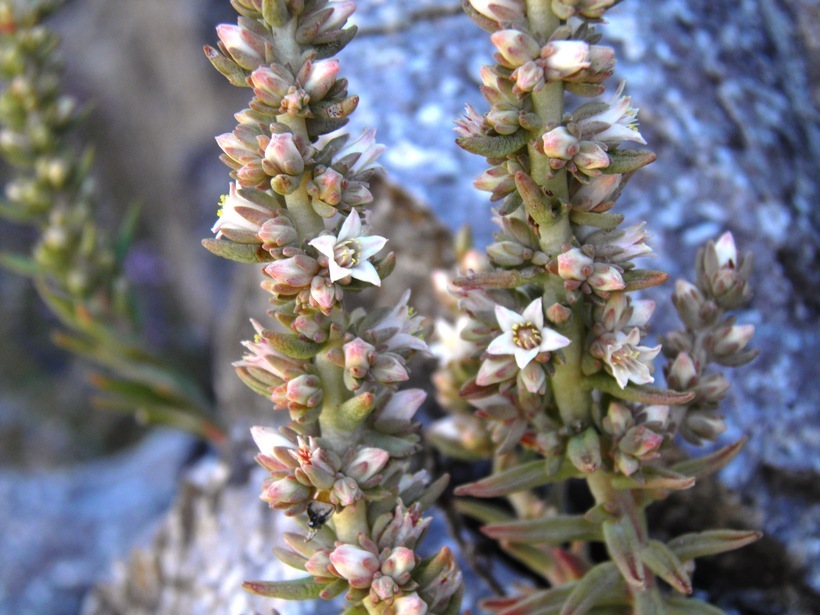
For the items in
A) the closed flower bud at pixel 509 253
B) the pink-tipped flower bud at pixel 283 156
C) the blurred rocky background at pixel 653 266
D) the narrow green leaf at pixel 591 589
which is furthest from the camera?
the blurred rocky background at pixel 653 266

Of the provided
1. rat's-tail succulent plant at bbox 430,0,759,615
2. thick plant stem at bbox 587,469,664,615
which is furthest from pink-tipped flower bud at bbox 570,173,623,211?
thick plant stem at bbox 587,469,664,615

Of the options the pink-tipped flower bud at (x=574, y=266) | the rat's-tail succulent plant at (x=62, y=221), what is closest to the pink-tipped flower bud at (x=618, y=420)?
the pink-tipped flower bud at (x=574, y=266)

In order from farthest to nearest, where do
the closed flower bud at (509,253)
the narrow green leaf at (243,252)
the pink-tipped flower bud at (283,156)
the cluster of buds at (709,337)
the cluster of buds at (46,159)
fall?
the cluster of buds at (46,159) → the cluster of buds at (709,337) → the closed flower bud at (509,253) → the narrow green leaf at (243,252) → the pink-tipped flower bud at (283,156)

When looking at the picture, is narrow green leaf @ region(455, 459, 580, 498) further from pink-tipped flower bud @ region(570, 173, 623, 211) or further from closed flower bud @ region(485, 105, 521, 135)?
closed flower bud @ region(485, 105, 521, 135)

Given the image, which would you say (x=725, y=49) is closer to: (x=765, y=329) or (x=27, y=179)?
(x=765, y=329)

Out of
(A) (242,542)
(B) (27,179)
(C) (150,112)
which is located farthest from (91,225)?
(C) (150,112)

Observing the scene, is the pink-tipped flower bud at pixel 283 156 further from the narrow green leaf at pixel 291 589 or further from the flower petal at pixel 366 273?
the narrow green leaf at pixel 291 589
